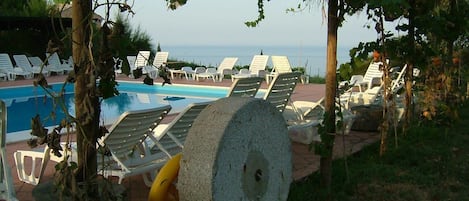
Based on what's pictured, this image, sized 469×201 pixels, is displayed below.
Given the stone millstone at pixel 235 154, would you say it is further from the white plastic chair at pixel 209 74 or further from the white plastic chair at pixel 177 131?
the white plastic chair at pixel 209 74

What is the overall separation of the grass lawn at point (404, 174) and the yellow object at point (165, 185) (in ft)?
3.90

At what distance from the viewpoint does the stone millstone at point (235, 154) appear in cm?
290

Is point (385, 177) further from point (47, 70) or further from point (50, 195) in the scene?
point (47, 70)

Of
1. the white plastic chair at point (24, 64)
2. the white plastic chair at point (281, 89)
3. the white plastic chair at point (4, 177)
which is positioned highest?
the white plastic chair at point (24, 64)

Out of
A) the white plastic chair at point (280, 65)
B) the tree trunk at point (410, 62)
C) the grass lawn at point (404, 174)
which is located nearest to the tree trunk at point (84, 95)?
the grass lawn at point (404, 174)

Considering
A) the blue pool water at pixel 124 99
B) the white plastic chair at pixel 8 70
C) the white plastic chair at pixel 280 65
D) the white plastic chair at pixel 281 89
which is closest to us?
the white plastic chair at pixel 281 89

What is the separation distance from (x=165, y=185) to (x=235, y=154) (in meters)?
0.44

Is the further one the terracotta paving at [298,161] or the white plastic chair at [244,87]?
the white plastic chair at [244,87]

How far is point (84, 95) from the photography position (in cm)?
240

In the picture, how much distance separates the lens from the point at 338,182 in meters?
4.58

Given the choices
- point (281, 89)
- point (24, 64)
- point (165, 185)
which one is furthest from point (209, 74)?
point (165, 185)

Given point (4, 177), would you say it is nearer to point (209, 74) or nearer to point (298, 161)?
point (298, 161)

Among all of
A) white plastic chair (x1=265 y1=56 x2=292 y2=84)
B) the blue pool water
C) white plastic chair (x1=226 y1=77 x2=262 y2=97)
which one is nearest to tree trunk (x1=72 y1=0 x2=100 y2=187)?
white plastic chair (x1=226 y1=77 x2=262 y2=97)

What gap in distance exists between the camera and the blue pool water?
11406 mm
